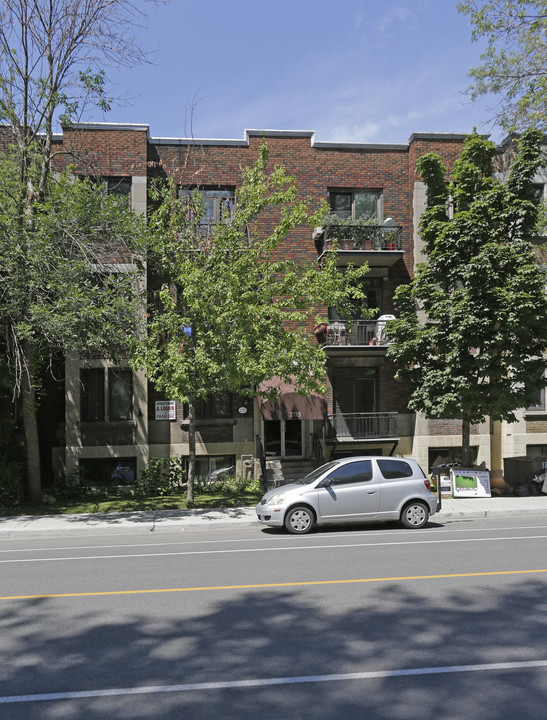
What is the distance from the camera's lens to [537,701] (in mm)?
4633

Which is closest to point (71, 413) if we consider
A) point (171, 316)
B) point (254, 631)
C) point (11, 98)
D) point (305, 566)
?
point (171, 316)

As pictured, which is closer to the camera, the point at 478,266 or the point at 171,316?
the point at 171,316

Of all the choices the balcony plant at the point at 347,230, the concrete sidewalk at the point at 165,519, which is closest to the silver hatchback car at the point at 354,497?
the concrete sidewalk at the point at 165,519

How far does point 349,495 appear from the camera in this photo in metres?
12.3

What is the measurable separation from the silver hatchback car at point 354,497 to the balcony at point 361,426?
311 inches

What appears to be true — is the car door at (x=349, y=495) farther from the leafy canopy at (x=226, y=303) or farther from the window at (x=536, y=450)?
the window at (x=536, y=450)

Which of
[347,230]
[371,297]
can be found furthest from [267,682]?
[371,297]

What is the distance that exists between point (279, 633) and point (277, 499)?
20.2 ft

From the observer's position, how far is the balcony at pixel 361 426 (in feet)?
68.4

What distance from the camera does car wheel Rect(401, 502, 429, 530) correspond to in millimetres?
12672

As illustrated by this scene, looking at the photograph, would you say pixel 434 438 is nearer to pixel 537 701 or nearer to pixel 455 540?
pixel 455 540

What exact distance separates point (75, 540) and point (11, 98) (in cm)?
1071

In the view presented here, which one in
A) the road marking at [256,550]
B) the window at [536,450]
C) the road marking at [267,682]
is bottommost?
the road marking at [256,550]

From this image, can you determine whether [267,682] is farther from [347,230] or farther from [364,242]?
[347,230]
